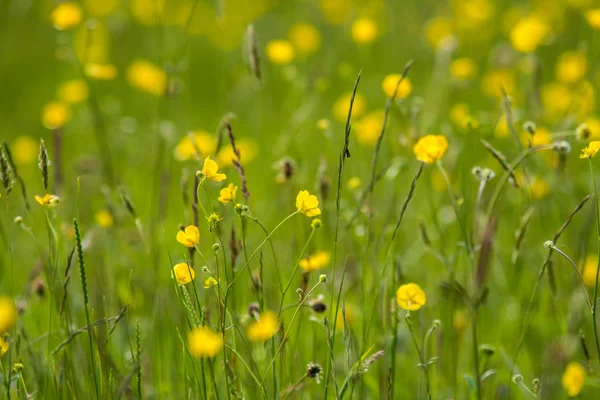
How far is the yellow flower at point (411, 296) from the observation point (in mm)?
1524

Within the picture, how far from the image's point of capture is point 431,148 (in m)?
Answer: 1.57

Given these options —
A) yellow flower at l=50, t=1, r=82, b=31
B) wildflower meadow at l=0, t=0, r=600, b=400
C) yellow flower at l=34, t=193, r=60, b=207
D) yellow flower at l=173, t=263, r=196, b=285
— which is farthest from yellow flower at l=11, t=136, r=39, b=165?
yellow flower at l=173, t=263, r=196, b=285

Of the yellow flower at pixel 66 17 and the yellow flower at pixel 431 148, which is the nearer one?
the yellow flower at pixel 431 148

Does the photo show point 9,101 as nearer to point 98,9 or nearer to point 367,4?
point 98,9

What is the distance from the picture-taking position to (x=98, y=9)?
5.58m

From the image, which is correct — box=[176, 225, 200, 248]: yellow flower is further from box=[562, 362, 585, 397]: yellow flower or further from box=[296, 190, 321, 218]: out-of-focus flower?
box=[562, 362, 585, 397]: yellow flower

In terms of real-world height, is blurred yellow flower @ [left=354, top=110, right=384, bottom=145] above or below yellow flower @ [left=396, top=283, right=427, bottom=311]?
above

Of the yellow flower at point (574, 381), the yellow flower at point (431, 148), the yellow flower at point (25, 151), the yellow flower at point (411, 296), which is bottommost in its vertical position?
the yellow flower at point (574, 381)

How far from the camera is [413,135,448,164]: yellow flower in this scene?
1.56 metres

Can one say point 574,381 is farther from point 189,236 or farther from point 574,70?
point 574,70

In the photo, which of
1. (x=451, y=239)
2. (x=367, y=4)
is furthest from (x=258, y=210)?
(x=367, y=4)

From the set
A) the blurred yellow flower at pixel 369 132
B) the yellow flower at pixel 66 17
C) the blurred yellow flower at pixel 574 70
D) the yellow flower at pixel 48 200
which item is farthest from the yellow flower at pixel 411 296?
the blurred yellow flower at pixel 574 70

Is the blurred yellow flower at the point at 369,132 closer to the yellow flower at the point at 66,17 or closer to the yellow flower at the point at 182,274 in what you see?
the yellow flower at the point at 66,17

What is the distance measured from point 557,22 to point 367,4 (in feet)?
5.23
